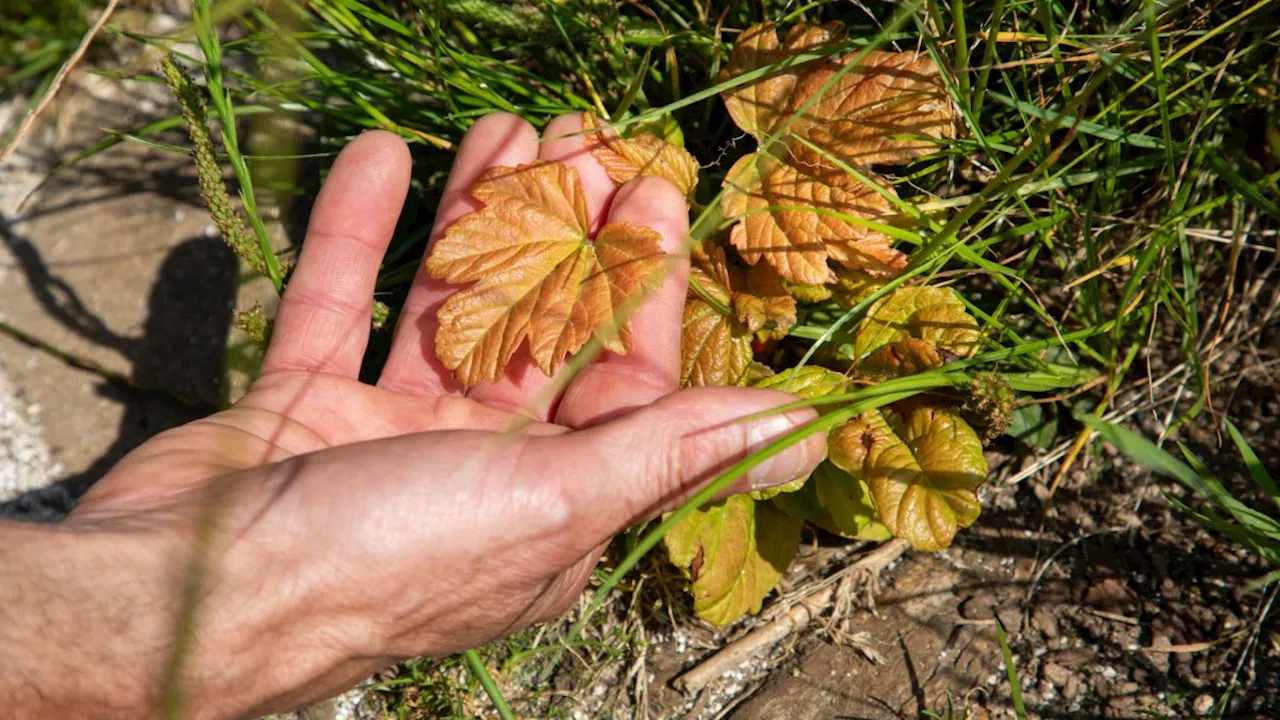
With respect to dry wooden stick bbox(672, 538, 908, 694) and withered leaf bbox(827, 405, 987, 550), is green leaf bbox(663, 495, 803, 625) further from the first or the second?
withered leaf bbox(827, 405, 987, 550)

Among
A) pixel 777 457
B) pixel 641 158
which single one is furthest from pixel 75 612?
pixel 641 158

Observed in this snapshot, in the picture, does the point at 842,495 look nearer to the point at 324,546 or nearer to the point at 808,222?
the point at 808,222

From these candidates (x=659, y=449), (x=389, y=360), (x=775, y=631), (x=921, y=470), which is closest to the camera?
(x=659, y=449)

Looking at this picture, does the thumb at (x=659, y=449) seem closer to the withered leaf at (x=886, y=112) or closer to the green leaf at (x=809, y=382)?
the green leaf at (x=809, y=382)

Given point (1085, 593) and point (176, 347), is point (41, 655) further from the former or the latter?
point (1085, 593)

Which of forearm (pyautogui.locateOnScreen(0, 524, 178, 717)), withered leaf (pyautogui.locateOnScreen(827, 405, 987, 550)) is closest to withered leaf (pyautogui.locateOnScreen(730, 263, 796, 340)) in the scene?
withered leaf (pyautogui.locateOnScreen(827, 405, 987, 550))

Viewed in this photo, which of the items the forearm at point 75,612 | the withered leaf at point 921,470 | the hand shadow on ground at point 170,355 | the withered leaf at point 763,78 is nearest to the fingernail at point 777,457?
the withered leaf at point 921,470

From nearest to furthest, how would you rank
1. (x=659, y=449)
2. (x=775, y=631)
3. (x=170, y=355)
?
(x=659, y=449) → (x=775, y=631) → (x=170, y=355)
